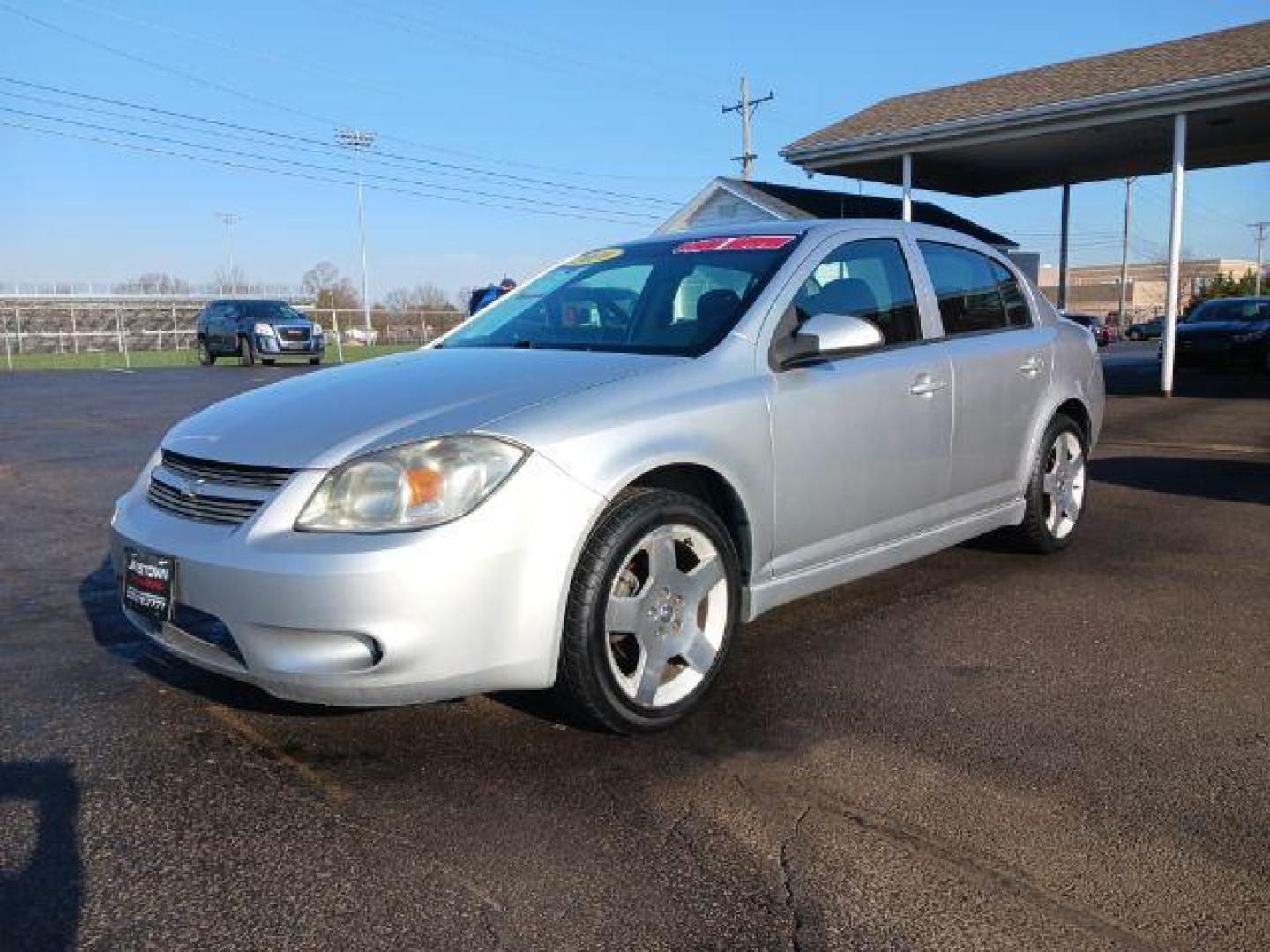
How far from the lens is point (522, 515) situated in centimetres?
271

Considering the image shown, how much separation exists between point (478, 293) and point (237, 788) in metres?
15.8

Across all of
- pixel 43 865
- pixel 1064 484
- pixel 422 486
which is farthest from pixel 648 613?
pixel 1064 484

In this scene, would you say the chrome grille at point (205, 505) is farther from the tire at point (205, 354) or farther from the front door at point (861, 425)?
the tire at point (205, 354)

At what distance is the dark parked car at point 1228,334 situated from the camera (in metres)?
19.2

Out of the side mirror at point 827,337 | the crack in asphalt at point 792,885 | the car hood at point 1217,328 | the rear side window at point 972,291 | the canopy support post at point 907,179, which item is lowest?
the crack in asphalt at point 792,885

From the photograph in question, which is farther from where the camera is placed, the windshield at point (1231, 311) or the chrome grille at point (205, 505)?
the windshield at point (1231, 311)

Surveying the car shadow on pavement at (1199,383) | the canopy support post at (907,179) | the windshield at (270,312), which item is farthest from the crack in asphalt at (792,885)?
the windshield at (270,312)

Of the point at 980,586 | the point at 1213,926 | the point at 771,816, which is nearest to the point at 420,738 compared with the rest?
the point at 771,816

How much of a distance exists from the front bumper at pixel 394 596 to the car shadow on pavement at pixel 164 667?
1.64 feet

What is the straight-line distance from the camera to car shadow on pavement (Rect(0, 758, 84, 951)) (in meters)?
2.09

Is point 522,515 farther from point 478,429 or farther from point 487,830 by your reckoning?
point 487,830

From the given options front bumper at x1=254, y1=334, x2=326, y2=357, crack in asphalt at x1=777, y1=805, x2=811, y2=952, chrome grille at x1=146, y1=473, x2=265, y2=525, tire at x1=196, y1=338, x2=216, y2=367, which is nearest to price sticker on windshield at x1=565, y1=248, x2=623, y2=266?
chrome grille at x1=146, y1=473, x2=265, y2=525

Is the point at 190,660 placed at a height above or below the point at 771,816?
above

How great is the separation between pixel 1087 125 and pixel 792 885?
1591 centimetres
